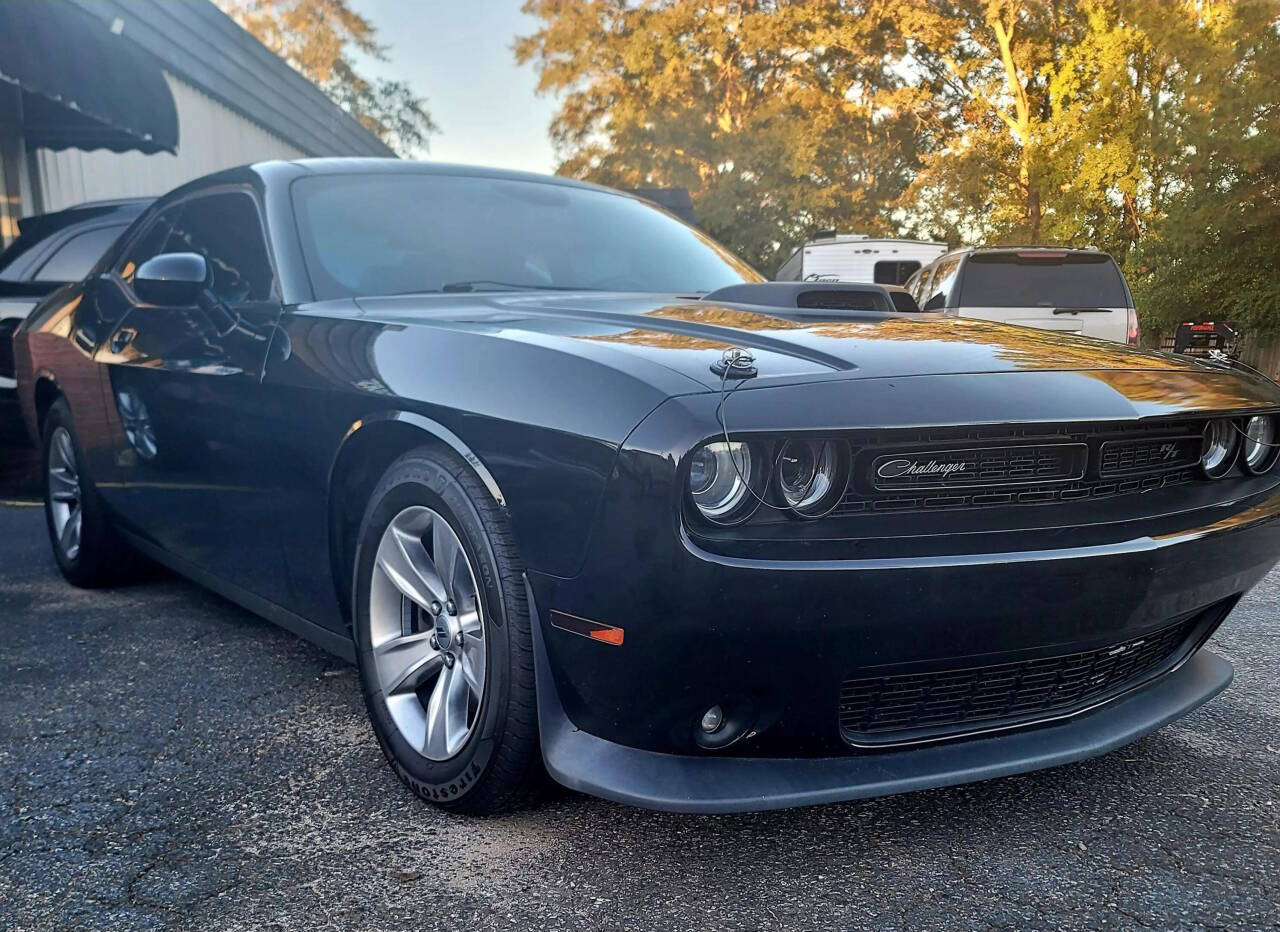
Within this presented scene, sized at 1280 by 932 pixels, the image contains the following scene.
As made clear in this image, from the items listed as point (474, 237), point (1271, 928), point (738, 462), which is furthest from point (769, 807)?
point (474, 237)

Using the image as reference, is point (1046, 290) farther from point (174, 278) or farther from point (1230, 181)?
point (1230, 181)

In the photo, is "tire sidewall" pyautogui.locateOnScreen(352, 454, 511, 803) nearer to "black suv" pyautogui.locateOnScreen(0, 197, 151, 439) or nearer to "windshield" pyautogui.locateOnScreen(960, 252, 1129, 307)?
"black suv" pyautogui.locateOnScreen(0, 197, 151, 439)

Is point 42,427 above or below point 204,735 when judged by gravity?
above

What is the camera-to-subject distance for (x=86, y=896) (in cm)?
187

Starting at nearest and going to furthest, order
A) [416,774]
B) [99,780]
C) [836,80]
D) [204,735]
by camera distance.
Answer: [416,774] → [99,780] → [204,735] → [836,80]

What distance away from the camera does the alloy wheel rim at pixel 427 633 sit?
6.83 ft

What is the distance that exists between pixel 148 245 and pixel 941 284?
22.4 ft

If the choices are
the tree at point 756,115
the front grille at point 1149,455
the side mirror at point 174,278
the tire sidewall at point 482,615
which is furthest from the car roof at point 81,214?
the tree at point 756,115

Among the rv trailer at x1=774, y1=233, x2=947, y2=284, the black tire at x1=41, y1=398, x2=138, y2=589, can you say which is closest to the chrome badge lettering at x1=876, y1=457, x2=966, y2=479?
the black tire at x1=41, y1=398, x2=138, y2=589

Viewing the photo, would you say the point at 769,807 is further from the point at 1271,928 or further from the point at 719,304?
the point at 719,304

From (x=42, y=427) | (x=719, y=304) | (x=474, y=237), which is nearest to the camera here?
(x=719, y=304)

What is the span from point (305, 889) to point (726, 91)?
29.7 meters

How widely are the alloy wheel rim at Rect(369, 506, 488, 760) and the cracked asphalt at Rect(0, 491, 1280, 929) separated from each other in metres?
0.19

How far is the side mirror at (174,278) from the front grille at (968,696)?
6.98 ft
